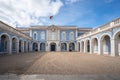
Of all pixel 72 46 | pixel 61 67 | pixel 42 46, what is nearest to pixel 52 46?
pixel 42 46

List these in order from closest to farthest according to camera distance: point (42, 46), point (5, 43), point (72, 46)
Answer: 1. point (5, 43)
2. point (72, 46)
3. point (42, 46)

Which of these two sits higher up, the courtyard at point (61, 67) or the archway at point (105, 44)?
the archway at point (105, 44)

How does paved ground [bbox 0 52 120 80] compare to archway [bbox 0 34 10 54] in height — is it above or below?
below

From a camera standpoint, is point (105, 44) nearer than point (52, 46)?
Yes

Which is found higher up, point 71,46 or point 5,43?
point 5,43

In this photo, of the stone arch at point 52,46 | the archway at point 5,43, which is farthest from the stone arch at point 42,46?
the archway at point 5,43

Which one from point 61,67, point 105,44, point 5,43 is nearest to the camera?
point 61,67

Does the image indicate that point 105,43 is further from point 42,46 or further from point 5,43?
point 42,46

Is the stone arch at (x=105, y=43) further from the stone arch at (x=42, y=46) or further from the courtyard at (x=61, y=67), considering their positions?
the stone arch at (x=42, y=46)

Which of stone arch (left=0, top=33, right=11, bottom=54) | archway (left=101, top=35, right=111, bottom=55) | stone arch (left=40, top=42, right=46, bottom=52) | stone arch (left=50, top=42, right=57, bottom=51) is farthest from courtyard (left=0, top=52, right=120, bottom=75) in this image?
stone arch (left=50, top=42, right=57, bottom=51)

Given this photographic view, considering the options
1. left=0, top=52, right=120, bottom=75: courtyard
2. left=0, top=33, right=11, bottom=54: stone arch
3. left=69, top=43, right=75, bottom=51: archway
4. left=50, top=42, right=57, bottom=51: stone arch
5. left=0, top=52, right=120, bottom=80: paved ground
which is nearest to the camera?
left=0, top=52, right=120, bottom=80: paved ground

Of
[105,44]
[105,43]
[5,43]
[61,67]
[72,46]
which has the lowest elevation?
[61,67]

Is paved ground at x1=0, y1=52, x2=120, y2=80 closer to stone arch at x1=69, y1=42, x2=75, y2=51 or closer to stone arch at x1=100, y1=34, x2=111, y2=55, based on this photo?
stone arch at x1=100, y1=34, x2=111, y2=55

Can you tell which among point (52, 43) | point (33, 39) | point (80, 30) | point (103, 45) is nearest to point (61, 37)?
point (52, 43)
